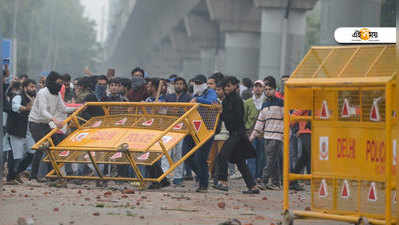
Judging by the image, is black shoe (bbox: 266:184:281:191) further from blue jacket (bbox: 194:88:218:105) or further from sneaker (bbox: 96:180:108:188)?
sneaker (bbox: 96:180:108:188)

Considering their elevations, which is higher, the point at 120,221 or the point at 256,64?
the point at 256,64

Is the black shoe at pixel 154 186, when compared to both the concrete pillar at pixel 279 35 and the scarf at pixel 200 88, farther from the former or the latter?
the concrete pillar at pixel 279 35

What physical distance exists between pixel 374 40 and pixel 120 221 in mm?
2998

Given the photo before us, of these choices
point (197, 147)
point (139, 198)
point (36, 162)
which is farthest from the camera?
point (36, 162)

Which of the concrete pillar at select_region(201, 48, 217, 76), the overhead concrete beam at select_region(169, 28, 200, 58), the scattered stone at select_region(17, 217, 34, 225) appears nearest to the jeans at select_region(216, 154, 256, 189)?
the scattered stone at select_region(17, 217, 34, 225)

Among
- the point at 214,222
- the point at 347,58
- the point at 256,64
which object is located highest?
the point at 256,64

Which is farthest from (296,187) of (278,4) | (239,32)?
(239,32)

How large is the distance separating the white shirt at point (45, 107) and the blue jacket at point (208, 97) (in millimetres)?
2102

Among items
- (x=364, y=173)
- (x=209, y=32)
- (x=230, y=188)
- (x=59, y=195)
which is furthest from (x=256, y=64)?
(x=364, y=173)

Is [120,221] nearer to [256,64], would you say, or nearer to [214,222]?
[214,222]

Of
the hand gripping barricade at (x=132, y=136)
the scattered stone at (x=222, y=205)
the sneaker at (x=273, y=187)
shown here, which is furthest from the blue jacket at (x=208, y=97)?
the scattered stone at (x=222, y=205)

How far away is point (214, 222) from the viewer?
31.0 ft

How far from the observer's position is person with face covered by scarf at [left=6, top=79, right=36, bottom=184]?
13977 millimetres

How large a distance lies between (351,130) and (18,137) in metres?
6.68
